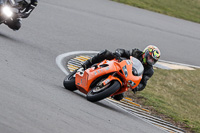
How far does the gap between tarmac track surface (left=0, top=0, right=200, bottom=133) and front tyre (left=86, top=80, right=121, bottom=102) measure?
0.13 meters

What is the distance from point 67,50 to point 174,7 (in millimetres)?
10570

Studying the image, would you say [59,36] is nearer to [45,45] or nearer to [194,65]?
[45,45]

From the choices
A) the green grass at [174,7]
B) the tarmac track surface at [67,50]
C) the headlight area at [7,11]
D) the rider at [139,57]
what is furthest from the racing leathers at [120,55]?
the green grass at [174,7]

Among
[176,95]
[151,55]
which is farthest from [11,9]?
[176,95]

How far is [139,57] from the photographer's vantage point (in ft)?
28.7

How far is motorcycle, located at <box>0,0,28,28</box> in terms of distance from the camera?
10.0 metres

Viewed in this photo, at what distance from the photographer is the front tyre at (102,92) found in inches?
300

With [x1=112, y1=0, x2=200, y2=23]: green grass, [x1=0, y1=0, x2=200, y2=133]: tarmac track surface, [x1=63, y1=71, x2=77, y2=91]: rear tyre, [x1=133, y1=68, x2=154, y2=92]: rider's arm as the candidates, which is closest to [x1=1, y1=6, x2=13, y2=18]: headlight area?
[x1=0, y1=0, x2=200, y2=133]: tarmac track surface

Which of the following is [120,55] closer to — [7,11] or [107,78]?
[107,78]

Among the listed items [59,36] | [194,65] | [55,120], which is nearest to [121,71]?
[55,120]

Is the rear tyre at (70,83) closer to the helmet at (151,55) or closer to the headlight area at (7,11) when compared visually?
the helmet at (151,55)

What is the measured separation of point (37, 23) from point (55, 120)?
7869 mm

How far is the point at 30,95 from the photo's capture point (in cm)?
646

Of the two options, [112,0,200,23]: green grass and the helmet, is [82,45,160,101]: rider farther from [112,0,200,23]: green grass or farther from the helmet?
[112,0,200,23]: green grass
